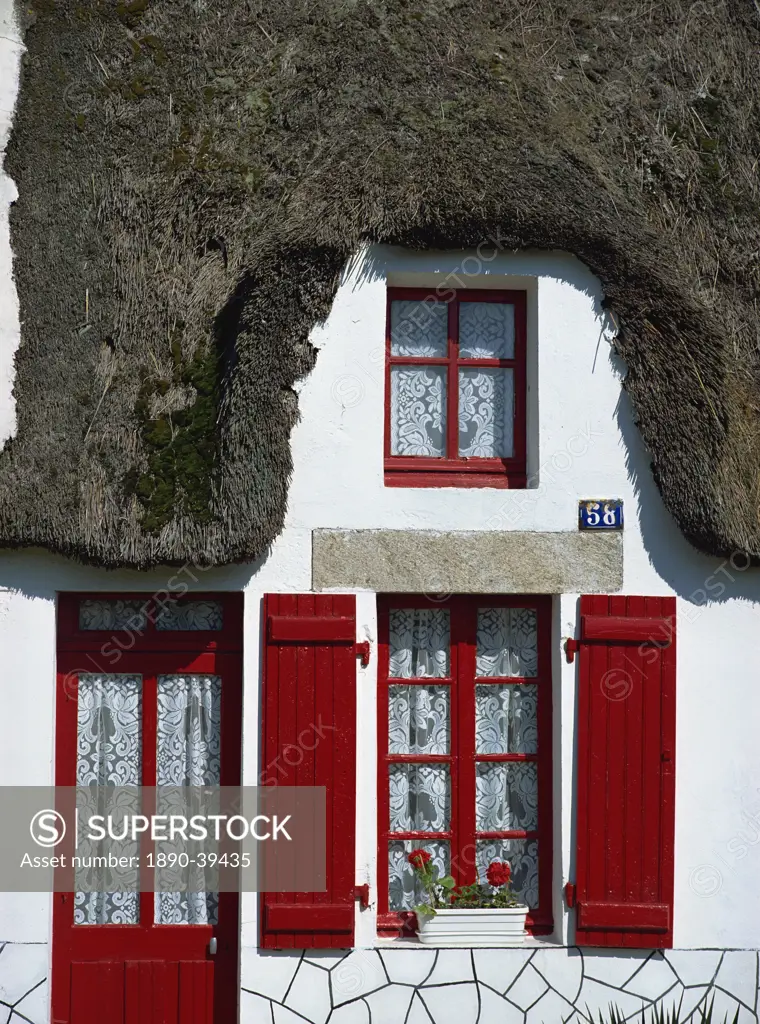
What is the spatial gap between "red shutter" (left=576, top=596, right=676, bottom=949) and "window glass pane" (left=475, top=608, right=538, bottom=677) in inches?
12.9

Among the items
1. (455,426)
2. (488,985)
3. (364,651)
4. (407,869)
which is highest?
(455,426)

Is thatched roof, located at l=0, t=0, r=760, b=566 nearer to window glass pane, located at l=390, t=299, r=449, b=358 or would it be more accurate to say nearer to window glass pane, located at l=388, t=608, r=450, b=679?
window glass pane, located at l=390, t=299, r=449, b=358

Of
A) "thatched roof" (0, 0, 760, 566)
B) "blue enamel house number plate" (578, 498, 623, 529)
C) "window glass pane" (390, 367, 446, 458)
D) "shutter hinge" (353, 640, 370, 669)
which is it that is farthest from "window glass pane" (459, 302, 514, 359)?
"shutter hinge" (353, 640, 370, 669)

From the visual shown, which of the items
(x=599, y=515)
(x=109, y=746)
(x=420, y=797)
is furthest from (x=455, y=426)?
(x=109, y=746)

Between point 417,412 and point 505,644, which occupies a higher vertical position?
point 417,412

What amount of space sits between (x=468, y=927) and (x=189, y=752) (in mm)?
1617

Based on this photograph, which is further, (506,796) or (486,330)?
(486,330)

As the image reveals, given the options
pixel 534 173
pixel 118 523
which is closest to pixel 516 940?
pixel 118 523

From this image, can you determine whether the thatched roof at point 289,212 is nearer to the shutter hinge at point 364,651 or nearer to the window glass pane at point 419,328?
the window glass pane at point 419,328

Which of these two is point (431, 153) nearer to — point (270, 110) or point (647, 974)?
point (270, 110)

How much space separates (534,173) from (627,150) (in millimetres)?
632

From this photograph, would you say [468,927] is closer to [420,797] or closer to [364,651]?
[420,797]

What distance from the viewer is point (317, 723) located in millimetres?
4984

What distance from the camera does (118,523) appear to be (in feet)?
15.9
